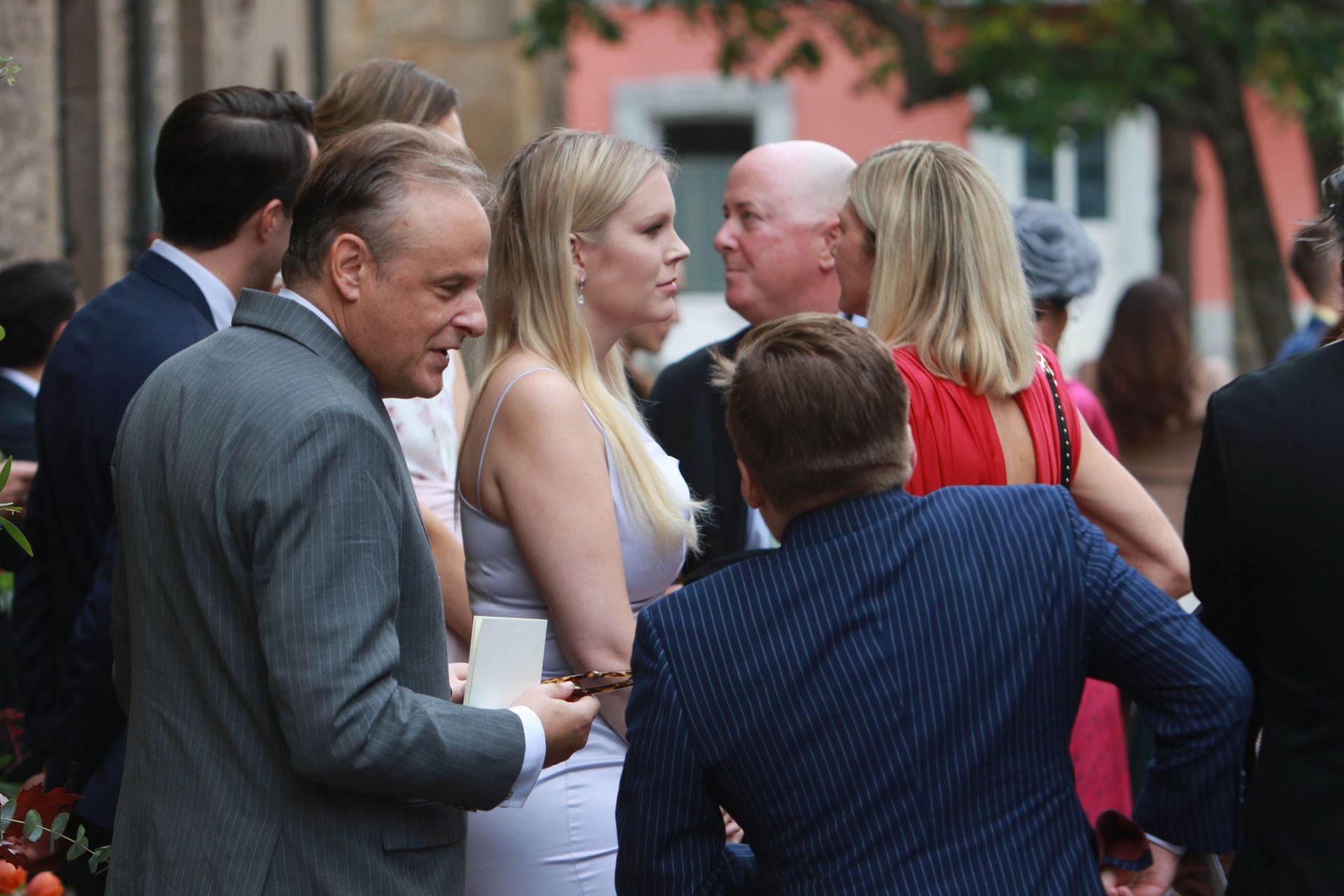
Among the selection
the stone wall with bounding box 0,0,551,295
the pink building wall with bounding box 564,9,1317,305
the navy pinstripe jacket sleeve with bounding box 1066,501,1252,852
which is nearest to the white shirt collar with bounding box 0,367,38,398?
the stone wall with bounding box 0,0,551,295

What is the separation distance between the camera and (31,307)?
454 centimetres

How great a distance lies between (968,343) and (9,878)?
66.5 inches

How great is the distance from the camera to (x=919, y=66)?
11320 millimetres

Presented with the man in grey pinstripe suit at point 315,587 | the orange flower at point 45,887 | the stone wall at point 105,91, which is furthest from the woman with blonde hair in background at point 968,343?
the stone wall at point 105,91

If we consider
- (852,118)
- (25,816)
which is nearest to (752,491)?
(25,816)

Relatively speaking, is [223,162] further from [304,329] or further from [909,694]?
[909,694]

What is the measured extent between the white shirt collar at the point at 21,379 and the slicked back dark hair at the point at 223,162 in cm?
149

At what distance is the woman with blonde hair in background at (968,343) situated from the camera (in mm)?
2727

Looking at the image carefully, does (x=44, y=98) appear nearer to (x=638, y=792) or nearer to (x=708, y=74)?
(x=638, y=792)

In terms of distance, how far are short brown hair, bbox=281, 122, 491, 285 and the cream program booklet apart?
53 centimetres

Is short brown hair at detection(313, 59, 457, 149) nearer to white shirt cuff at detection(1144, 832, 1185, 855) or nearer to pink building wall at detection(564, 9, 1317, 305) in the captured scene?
white shirt cuff at detection(1144, 832, 1185, 855)

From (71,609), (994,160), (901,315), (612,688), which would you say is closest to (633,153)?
(901,315)

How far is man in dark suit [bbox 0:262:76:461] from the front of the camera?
14.7 ft

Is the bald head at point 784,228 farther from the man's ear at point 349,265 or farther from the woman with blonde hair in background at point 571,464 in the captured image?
the man's ear at point 349,265
